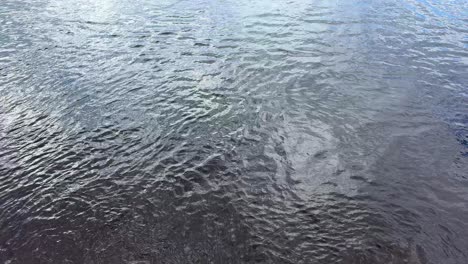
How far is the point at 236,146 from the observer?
10.4 meters

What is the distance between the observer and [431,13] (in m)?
21.8

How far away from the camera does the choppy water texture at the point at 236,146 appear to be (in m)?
7.53

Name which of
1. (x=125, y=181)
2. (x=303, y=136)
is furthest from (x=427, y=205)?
(x=125, y=181)

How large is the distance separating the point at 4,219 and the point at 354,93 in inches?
480

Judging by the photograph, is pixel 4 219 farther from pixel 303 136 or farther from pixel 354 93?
pixel 354 93

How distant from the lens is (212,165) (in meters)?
9.66

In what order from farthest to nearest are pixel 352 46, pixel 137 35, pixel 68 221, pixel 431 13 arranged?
pixel 431 13, pixel 137 35, pixel 352 46, pixel 68 221

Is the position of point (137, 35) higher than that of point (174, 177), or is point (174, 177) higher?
point (137, 35)

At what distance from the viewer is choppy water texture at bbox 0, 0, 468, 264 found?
297 inches

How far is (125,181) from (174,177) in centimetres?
134

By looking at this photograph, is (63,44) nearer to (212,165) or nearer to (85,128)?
(85,128)

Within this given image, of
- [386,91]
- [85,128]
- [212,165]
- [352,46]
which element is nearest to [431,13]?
[352,46]

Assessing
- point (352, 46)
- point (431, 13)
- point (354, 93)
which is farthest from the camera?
point (431, 13)

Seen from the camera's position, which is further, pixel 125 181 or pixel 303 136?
pixel 303 136
